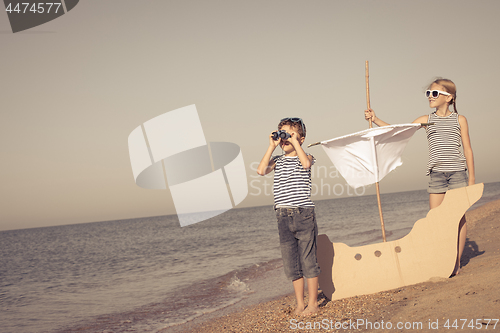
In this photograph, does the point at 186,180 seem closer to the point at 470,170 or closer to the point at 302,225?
the point at 302,225

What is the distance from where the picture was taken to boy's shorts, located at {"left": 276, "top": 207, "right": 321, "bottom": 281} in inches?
126

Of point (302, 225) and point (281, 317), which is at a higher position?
point (302, 225)

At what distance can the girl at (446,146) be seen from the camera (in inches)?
140

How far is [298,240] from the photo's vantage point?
131 inches

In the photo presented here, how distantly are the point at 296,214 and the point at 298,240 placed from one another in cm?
32

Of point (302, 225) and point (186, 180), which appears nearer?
point (302, 225)

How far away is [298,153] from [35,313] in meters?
6.45

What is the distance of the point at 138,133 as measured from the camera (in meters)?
7.24

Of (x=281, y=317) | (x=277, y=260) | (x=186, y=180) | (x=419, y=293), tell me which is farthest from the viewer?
(x=277, y=260)

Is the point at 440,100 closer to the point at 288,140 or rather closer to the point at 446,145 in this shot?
the point at 446,145

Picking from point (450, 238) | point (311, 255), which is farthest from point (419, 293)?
point (311, 255)

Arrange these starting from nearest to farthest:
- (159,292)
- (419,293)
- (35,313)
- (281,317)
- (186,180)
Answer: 1. (419,293)
2. (281,317)
3. (35,313)
4. (159,292)
5. (186,180)

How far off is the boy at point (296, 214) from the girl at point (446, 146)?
117 cm

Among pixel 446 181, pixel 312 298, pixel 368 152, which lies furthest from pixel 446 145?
pixel 312 298
